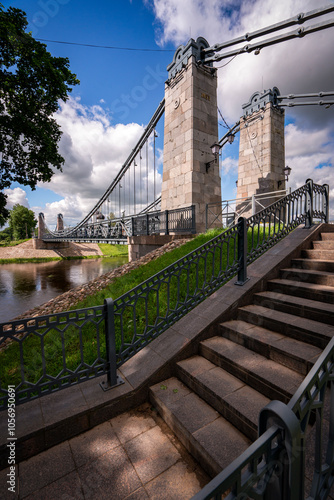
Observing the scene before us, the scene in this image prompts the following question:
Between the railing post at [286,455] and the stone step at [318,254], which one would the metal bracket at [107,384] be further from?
the stone step at [318,254]

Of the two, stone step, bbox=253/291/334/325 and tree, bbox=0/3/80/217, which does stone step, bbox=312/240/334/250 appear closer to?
stone step, bbox=253/291/334/325

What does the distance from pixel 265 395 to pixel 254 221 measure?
318 centimetres

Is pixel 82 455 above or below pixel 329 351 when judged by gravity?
below

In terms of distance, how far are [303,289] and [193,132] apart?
9331mm

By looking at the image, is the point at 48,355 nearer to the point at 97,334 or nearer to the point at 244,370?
the point at 97,334

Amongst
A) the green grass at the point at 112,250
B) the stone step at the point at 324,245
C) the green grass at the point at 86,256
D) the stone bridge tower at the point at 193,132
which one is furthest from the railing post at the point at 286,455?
the green grass at the point at 112,250

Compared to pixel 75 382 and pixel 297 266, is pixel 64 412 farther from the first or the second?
pixel 297 266

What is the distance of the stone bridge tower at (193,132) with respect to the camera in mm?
10422

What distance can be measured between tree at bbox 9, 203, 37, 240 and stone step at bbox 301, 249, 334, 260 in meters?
57.6

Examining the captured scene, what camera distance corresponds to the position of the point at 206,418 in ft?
7.40

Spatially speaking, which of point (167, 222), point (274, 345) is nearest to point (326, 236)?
point (274, 345)

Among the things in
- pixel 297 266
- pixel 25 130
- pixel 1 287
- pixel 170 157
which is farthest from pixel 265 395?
pixel 1 287

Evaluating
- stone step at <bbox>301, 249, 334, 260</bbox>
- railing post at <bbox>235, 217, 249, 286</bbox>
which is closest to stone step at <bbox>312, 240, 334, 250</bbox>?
stone step at <bbox>301, 249, 334, 260</bbox>

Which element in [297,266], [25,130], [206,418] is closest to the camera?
[206,418]
